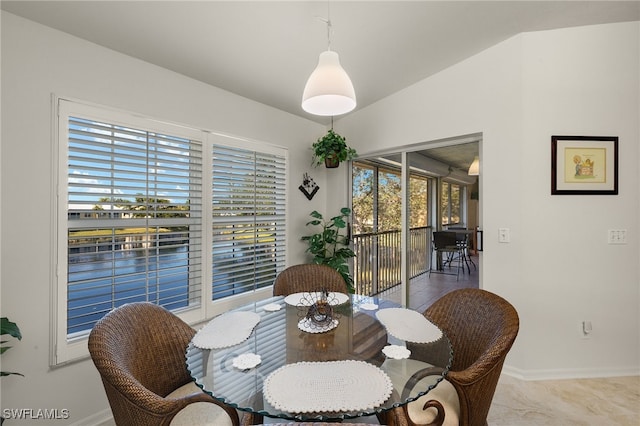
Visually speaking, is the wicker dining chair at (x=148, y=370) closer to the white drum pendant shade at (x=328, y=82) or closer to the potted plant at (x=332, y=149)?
the white drum pendant shade at (x=328, y=82)

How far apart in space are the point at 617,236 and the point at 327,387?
2.78 meters

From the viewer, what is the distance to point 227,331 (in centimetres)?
153

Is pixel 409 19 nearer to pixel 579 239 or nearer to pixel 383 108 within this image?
pixel 383 108

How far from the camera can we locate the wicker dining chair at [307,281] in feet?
8.18

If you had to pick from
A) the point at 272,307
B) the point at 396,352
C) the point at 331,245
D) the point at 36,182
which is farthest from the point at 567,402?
the point at 36,182

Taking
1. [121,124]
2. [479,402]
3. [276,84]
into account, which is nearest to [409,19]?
[276,84]

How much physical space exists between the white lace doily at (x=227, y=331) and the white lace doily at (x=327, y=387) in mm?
378

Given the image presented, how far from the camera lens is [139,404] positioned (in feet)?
3.62

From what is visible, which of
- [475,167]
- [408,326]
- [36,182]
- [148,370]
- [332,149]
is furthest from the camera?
[332,149]

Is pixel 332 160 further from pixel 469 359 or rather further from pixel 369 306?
pixel 469 359

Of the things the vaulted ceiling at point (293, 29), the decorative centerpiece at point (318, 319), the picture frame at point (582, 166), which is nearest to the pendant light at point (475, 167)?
the vaulted ceiling at point (293, 29)

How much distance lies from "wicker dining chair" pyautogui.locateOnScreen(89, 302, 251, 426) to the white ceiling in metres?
1.70

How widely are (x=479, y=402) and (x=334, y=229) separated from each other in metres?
2.71

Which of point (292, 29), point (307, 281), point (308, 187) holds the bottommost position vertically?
point (307, 281)
